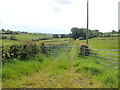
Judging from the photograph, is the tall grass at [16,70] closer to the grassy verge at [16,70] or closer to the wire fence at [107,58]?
the grassy verge at [16,70]

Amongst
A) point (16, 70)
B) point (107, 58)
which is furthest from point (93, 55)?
point (16, 70)

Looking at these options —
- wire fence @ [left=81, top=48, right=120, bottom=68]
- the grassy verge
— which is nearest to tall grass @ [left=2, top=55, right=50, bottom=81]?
the grassy verge

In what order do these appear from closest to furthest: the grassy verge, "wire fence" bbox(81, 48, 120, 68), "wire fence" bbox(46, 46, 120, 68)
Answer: the grassy verge, "wire fence" bbox(81, 48, 120, 68), "wire fence" bbox(46, 46, 120, 68)

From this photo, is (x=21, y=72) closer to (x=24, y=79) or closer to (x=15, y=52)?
(x=24, y=79)

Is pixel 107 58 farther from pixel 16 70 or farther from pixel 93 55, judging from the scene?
pixel 16 70

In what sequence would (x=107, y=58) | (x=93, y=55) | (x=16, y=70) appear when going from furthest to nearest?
(x=93, y=55) → (x=107, y=58) → (x=16, y=70)

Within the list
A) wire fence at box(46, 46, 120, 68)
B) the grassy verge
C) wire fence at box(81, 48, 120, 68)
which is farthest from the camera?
wire fence at box(46, 46, 120, 68)

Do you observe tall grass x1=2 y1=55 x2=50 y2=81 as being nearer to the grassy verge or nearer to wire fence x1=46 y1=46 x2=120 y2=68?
the grassy verge

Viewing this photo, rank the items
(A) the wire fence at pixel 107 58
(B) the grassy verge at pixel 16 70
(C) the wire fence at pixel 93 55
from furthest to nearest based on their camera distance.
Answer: (C) the wire fence at pixel 93 55 < (A) the wire fence at pixel 107 58 < (B) the grassy verge at pixel 16 70

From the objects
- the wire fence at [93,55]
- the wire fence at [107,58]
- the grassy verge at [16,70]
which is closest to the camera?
the grassy verge at [16,70]

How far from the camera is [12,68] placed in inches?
233

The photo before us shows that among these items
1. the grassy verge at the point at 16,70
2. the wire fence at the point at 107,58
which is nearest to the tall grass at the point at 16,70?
the grassy verge at the point at 16,70

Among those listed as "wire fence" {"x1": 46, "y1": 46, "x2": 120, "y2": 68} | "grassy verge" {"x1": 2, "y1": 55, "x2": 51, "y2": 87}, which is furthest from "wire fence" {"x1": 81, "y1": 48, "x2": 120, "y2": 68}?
"grassy verge" {"x1": 2, "y1": 55, "x2": 51, "y2": 87}

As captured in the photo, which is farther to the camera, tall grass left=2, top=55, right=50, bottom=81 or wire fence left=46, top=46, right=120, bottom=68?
wire fence left=46, top=46, right=120, bottom=68
